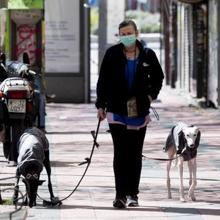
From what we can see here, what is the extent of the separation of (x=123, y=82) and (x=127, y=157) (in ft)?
2.45

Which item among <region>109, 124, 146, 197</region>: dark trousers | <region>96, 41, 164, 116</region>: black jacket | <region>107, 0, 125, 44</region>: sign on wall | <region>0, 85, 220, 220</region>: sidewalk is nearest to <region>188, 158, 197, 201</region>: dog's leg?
<region>0, 85, 220, 220</region>: sidewalk

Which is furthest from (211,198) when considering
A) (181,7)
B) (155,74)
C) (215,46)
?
(181,7)

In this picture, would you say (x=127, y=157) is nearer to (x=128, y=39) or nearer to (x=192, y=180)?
(x=192, y=180)

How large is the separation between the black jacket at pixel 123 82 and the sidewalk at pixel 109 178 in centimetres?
103

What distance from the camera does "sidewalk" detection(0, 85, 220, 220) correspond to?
9.53 m

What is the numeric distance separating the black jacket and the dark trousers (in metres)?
0.21

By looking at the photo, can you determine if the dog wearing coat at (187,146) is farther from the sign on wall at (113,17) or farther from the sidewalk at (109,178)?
the sign on wall at (113,17)

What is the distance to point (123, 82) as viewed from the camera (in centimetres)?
973

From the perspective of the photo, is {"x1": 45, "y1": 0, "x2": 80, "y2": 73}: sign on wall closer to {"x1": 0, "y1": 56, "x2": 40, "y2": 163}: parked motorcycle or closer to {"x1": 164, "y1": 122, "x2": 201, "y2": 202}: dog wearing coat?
{"x1": 0, "y1": 56, "x2": 40, "y2": 163}: parked motorcycle

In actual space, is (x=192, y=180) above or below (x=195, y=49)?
above

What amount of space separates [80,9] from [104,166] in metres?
13.5

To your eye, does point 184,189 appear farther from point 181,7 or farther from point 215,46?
point 181,7

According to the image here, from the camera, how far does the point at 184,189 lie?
11.1m

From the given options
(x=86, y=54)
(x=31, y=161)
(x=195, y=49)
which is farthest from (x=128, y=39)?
(x=195, y=49)
